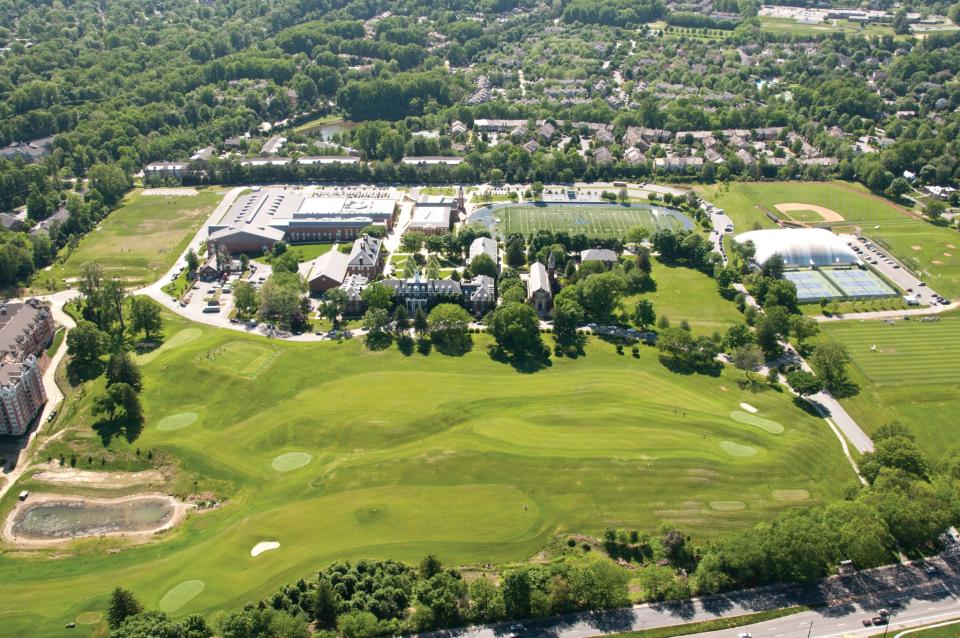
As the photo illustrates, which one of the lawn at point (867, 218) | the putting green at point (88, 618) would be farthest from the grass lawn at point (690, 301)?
the putting green at point (88, 618)

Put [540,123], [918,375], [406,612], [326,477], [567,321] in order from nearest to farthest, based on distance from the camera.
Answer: [406,612], [326,477], [918,375], [567,321], [540,123]

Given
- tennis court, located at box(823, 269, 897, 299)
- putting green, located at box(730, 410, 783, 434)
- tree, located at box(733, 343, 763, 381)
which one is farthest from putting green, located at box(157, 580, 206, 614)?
tennis court, located at box(823, 269, 897, 299)

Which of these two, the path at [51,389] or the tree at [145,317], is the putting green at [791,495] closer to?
the path at [51,389]

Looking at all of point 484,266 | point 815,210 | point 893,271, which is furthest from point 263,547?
point 815,210

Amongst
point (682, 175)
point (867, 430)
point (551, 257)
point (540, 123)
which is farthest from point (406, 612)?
point (540, 123)

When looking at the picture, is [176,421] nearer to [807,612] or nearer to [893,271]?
[807,612]

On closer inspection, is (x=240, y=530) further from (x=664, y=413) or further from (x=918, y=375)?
(x=918, y=375)
